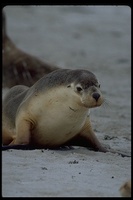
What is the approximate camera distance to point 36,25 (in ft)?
64.6

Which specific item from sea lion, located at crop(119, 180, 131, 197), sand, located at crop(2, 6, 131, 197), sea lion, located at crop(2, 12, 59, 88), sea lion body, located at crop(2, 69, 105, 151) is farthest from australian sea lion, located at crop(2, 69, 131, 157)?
sea lion, located at crop(2, 12, 59, 88)

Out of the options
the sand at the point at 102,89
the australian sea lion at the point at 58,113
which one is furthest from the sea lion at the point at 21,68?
the australian sea lion at the point at 58,113

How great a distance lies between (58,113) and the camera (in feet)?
22.0

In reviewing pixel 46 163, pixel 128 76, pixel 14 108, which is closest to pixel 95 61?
pixel 128 76

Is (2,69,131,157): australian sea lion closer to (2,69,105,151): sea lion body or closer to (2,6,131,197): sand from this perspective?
(2,69,105,151): sea lion body

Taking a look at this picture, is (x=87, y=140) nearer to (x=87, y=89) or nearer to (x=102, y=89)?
(x=87, y=89)

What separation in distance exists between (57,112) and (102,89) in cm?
564

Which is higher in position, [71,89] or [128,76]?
[71,89]

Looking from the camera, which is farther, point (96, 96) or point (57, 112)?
point (57, 112)

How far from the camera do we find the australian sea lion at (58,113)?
6.57m

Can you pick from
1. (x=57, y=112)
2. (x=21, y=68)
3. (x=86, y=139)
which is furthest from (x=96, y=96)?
(x=21, y=68)

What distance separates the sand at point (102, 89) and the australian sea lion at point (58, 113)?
0.21 m

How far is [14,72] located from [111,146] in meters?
4.84

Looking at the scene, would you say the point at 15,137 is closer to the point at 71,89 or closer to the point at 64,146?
the point at 64,146
